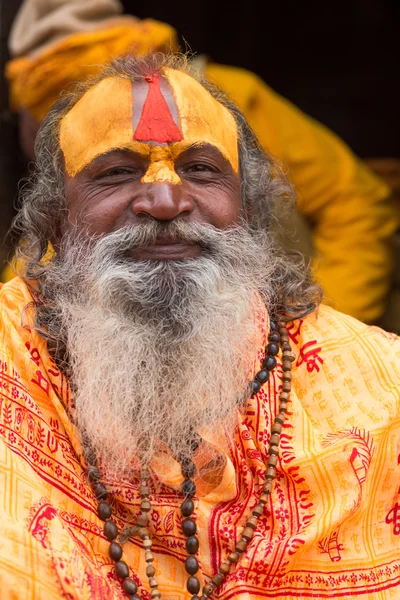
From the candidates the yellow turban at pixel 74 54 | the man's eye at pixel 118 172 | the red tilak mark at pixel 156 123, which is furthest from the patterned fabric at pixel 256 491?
the yellow turban at pixel 74 54

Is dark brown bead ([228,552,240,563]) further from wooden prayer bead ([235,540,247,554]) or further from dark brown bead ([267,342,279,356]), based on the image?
dark brown bead ([267,342,279,356])

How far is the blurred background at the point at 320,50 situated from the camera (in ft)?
19.6

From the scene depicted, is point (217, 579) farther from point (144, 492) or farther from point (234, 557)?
point (144, 492)

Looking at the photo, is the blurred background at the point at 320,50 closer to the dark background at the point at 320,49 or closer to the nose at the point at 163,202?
the dark background at the point at 320,49

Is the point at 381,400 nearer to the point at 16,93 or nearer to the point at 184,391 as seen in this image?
the point at 184,391

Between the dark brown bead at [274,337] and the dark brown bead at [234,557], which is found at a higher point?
the dark brown bead at [274,337]

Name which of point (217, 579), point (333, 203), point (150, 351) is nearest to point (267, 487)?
point (217, 579)

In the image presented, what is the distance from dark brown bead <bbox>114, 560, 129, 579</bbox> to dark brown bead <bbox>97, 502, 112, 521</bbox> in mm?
124

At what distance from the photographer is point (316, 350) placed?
2693 millimetres

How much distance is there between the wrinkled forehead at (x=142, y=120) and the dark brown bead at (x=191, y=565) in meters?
1.11

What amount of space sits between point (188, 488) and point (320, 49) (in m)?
4.33

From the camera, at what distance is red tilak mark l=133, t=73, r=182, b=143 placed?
8.49ft

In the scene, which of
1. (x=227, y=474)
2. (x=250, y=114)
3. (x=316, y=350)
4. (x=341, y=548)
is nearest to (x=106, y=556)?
(x=227, y=474)

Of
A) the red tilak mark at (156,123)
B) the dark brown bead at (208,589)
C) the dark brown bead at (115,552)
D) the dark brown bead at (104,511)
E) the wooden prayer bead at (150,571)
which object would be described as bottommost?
the dark brown bead at (208,589)
